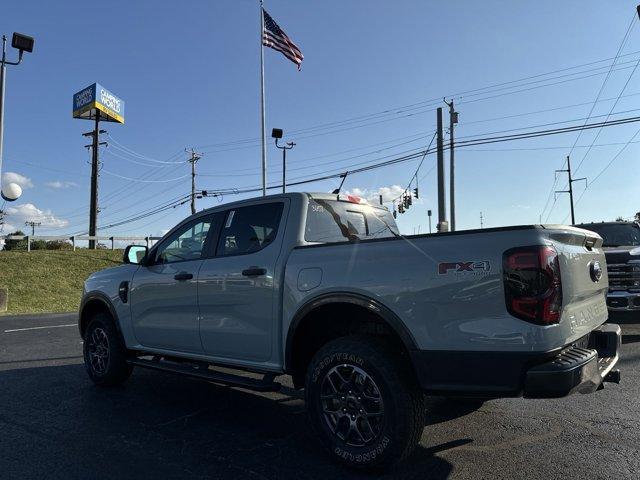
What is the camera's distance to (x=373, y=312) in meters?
3.34

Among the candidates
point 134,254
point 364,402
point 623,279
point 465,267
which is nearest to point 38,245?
point 134,254

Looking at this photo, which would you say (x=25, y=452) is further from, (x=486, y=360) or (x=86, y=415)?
(x=486, y=360)

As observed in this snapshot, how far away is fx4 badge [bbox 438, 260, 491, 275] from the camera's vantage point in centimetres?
292

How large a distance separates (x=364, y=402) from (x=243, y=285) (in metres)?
1.41

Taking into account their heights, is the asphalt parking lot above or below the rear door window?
below

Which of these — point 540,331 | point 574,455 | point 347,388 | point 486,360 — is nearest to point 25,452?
point 347,388

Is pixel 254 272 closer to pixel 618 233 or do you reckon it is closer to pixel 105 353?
pixel 105 353

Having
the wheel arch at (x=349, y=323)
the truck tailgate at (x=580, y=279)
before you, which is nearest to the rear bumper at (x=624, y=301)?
the truck tailgate at (x=580, y=279)

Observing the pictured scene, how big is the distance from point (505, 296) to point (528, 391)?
1.78ft

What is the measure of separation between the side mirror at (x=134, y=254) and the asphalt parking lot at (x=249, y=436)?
1.44 metres

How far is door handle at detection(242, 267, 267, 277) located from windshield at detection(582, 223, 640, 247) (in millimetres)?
7539

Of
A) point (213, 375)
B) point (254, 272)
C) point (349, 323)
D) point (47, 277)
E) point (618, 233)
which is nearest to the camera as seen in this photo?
point (349, 323)

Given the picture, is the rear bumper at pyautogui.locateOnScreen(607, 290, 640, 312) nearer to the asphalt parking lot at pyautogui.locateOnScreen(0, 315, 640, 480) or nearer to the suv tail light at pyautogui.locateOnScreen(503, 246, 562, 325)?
the asphalt parking lot at pyautogui.locateOnScreen(0, 315, 640, 480)

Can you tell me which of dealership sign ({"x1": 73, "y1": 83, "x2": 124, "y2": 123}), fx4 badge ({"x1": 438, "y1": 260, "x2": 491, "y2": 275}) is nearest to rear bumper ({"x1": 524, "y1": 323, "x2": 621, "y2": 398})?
fx4 badge ({"x1": 438, "y1": 260, "x2": 491, "y2": 275})
